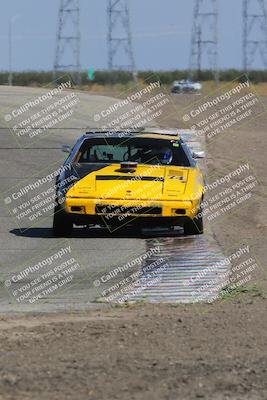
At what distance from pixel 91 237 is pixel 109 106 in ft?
86.7

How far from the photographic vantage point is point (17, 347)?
6.85 metres

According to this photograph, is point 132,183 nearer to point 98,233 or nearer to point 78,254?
point 98,233

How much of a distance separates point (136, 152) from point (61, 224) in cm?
171

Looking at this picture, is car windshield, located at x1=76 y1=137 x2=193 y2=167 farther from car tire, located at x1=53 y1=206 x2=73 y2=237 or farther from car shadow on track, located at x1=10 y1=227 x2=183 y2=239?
car tire, located at x1=53 y1=206 x2=73 y2=237

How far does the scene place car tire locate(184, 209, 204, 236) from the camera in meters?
13.8

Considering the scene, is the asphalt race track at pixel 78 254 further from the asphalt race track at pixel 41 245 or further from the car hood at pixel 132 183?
the car hood at pixel 132 183

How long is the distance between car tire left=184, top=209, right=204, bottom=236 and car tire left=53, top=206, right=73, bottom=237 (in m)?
1.55

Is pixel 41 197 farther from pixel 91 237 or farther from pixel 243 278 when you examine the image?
pixel 243 278

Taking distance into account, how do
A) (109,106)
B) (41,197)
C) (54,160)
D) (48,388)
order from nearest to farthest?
(48,388), (41,197), (54,160), (109,106)

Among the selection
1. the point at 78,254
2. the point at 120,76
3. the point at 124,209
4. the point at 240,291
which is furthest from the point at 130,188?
the point at 120,76

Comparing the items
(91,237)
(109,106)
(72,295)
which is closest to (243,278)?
(72,295)

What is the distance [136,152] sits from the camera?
14664 mm

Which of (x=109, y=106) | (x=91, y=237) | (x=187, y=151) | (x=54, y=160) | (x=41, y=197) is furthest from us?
(x=109, y=106)

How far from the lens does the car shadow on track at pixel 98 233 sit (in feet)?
46.1
